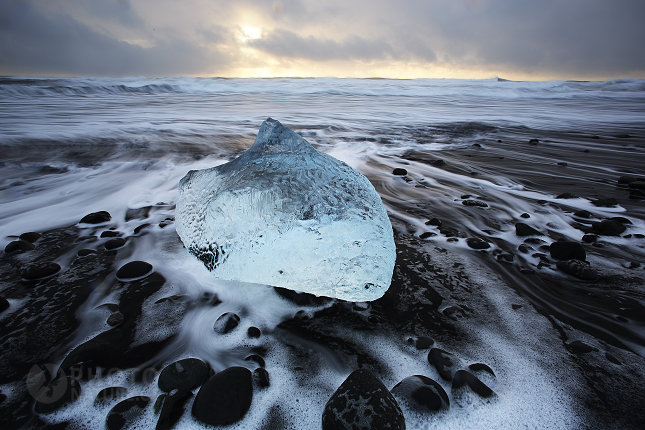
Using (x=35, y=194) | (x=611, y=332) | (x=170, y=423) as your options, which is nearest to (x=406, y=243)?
(x=611, y=332)

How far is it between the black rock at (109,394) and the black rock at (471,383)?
46.6 inches

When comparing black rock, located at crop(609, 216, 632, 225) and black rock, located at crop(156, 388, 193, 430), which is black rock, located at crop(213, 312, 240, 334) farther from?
black rock, located at crop(609, 216, 632, 225)

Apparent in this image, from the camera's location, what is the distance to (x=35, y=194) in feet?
10.7

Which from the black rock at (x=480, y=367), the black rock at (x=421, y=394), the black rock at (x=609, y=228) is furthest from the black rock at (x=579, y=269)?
the black rock at (x=421, y=394)

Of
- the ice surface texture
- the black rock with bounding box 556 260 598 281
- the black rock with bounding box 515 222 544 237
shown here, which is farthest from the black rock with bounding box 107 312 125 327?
the black rock with bounding box 515 222 544 237

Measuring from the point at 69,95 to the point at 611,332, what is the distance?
823 inches

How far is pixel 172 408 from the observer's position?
1.03m

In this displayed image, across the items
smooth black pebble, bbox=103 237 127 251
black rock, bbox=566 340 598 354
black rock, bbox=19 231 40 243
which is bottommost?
black rock, bbox=19 231 40 243

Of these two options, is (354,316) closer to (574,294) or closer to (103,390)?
(103,390)

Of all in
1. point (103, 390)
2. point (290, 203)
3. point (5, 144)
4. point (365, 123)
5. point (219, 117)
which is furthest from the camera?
point (219, 117)

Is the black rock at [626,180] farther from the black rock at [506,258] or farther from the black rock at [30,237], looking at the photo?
the black rock at [30,237]

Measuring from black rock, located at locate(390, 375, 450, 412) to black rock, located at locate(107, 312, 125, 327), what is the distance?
1.25 m

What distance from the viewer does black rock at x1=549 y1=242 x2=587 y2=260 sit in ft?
6.11

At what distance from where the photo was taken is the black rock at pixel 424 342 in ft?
4.24
